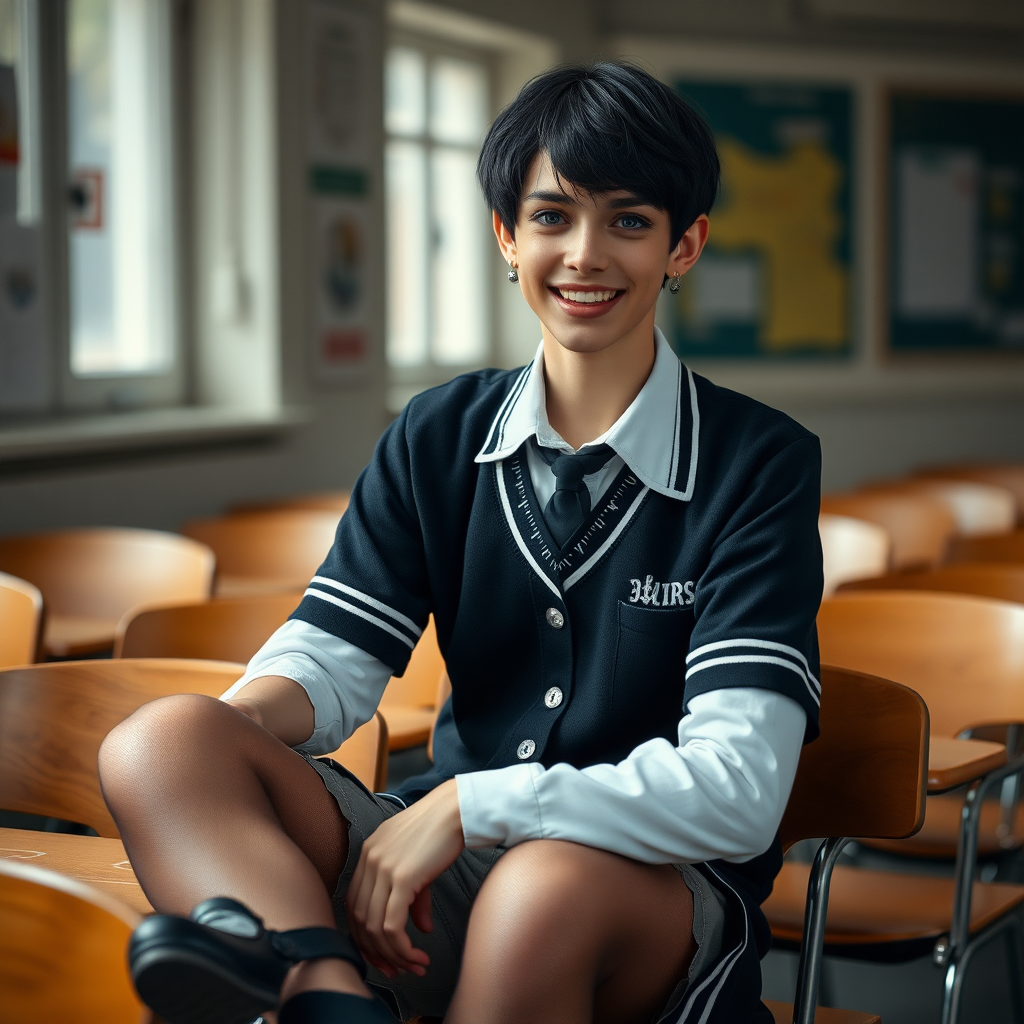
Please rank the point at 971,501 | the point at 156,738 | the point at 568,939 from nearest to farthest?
1. the point at 568,939
2. the point at 156,738
3. the point at 971,501

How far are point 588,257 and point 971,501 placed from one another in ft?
11.4

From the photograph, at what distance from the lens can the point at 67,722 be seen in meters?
1.71

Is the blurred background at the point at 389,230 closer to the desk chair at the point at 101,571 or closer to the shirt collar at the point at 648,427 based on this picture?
the desk chair at the point at 101,571

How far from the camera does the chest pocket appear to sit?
141 cm

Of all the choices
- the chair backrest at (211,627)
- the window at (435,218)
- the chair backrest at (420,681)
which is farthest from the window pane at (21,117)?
the chair backrest at (420,681)

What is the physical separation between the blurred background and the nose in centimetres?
219

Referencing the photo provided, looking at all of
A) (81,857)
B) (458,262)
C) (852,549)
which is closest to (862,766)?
(81,857)

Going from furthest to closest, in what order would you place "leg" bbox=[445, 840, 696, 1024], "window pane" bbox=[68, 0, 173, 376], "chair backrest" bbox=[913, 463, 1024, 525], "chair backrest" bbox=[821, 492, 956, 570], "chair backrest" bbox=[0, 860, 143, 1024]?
1. "chair backrest" bbox=[913, 463, 1024, 525]
2. "window pane" bbox=[68, 0, 173, 376]
3. "chair backrest" bbox=[821, 492, 956, 570]
4. "leg" bbox=[445, 840, 696, 1024]
5. "chair backrest" bbox=[0, 860, 143, 1024]

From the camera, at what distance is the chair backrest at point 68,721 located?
170cm

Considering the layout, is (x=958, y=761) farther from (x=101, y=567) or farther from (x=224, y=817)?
(x=101, y=567)

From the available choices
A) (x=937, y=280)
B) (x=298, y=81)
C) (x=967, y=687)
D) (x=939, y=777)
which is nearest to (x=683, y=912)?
(x=939, y=777)

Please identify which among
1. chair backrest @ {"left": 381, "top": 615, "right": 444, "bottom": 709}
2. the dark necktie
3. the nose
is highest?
the nose

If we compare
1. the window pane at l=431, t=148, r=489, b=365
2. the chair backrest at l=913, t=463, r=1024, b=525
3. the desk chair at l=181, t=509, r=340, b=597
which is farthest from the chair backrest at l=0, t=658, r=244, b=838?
the window pane at l=431, t=148, r=489, b=365

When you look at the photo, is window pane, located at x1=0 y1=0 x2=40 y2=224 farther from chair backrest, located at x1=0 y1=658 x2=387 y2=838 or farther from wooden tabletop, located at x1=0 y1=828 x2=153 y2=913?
wooden tabletop, located at x1=0 y1=828 x2=153 y2=913
